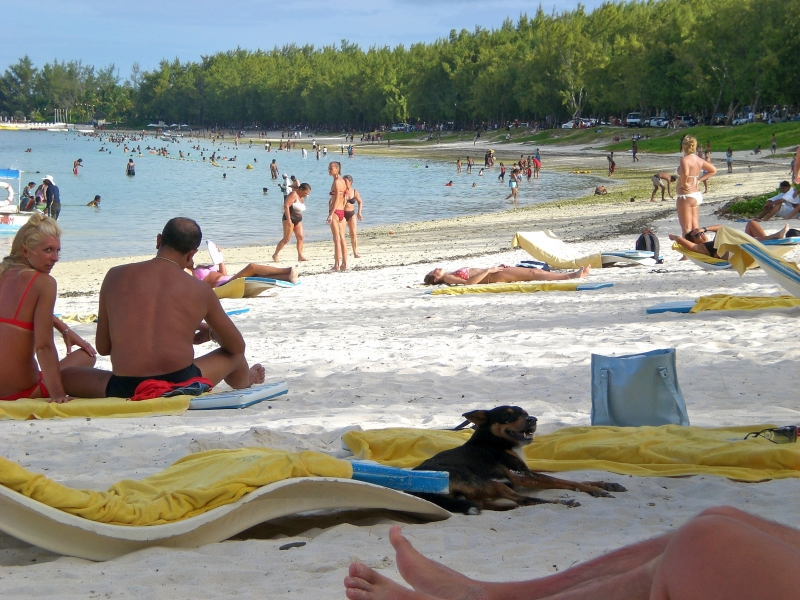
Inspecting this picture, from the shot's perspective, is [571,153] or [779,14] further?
[571,153]

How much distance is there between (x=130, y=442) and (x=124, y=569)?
5.39ft

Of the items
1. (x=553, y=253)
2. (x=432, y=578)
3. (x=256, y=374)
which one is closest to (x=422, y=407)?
(x=256, y=374)

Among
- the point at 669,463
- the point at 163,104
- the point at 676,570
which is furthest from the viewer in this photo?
the point at 163,104

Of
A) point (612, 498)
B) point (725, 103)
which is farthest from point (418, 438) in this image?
point (725, 103)

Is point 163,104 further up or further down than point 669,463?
further up

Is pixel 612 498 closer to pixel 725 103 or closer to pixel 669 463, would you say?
pixel 669 463

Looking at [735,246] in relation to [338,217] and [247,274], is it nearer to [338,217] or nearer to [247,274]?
[247,274]

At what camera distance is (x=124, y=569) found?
2.57 metres

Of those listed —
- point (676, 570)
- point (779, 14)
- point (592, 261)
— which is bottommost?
point (592, 261)

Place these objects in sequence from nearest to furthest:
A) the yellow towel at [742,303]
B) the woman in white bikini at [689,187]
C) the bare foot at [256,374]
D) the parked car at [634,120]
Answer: the bare foot at [256,374]
the yellow towel at [742,303]
the woman in white bikini at [689,187]
the parked car at [634,120]

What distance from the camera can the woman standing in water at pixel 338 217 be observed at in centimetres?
1341

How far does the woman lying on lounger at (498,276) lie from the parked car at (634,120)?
61.8m

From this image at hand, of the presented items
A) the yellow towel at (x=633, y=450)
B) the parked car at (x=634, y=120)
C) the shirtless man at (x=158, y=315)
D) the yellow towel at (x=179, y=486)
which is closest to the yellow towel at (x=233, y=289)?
the shirtless man at (x=158, y=315)

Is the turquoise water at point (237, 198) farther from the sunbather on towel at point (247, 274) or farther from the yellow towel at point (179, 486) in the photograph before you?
the yellow towel at point (179, 486)
